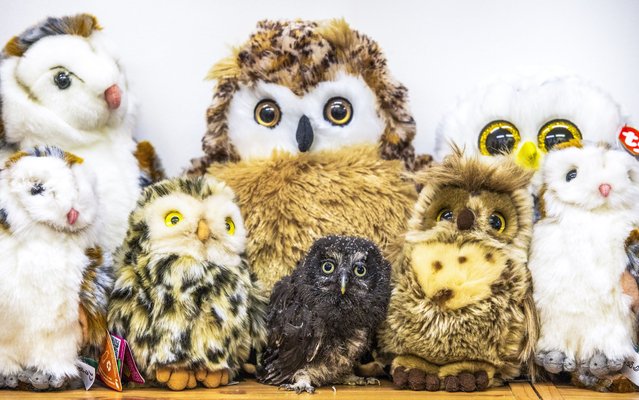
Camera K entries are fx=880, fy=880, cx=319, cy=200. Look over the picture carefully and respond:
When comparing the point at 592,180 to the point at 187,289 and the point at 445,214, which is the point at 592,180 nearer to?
the point at 445,214

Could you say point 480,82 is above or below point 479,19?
below

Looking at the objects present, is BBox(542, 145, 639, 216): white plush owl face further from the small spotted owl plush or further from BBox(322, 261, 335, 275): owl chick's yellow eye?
the small spotted owl plush

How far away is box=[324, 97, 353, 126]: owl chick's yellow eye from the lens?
1441 millimetres

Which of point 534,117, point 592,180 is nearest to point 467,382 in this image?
point 592,180

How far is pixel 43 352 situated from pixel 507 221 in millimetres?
693

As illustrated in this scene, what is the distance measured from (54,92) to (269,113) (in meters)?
0.34

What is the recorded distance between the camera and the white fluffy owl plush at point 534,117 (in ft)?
4.56

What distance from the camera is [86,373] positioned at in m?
1.26

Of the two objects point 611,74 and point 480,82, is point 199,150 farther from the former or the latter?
point 611,74

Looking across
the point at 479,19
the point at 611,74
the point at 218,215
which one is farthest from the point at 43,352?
the point at 611,74

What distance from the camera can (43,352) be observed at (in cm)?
122

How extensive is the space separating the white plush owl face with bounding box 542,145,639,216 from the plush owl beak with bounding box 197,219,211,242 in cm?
51

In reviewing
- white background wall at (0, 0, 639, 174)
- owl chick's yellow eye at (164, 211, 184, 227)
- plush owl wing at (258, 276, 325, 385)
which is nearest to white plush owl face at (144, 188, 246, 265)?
owl chick's yellow eye at (164, 211, 184, 227)

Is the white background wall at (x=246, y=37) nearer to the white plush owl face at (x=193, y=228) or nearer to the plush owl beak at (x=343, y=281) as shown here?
the white plush owl face at (x=193, y=228)
